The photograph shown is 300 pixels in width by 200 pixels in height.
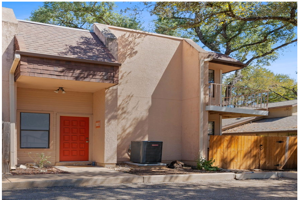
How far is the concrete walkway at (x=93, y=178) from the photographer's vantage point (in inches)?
362

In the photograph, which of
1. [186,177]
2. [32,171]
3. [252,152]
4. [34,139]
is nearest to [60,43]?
[34,139]

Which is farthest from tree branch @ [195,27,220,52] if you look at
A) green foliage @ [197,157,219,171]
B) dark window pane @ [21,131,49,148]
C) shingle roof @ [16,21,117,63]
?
dark window pane @ [21,131,49,148]

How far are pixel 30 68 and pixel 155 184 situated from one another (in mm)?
5692

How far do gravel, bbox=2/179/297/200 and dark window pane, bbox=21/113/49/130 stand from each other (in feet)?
16.3

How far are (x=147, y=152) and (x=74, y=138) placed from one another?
10.8 ft

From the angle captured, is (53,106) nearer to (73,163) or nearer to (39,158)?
(39,158)

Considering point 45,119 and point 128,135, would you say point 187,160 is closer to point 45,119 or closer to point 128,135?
point 128,135

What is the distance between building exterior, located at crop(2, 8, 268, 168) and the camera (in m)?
11.8

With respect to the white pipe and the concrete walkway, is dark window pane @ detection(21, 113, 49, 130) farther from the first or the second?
the concrete walkway

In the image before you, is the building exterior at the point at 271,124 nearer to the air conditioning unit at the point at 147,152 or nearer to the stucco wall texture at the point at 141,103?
the stucco wall texture at the point at 141,103

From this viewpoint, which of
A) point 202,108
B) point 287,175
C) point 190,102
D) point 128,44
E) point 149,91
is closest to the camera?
point 287,175

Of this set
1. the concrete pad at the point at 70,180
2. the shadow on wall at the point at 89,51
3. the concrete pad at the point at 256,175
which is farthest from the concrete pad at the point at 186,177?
the shadow on wall at the point at 89,51

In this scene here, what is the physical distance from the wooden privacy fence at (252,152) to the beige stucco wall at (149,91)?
203 centimetres

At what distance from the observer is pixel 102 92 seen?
13625mm
